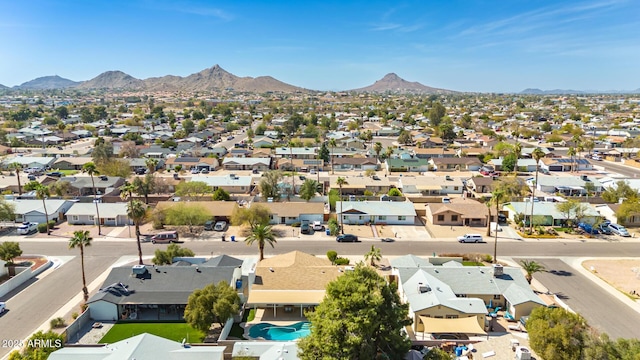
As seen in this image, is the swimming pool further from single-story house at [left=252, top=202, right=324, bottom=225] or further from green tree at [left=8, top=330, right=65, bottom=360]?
single-story house at [left=252, top=202, right=324, bottom=225]

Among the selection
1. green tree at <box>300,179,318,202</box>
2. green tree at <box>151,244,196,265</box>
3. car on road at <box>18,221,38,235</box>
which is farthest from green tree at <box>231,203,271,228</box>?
car on road at <box>18,221,38,235</box>

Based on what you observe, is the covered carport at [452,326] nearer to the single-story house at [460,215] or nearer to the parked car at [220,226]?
the single-story house at [460,215]

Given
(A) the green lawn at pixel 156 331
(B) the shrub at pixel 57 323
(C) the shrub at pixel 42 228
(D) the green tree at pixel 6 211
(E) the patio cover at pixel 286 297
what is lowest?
(A) the green lawn at pixel 156 331

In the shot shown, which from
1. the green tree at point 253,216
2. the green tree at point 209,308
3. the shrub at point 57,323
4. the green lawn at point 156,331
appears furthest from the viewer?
the green tree at point 253,216

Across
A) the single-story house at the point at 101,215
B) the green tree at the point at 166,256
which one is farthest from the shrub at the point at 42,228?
the green tree at the point at 166,256

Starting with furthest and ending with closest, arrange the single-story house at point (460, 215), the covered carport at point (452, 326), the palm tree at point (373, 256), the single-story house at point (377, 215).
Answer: the single-story house at point (377, 215) → the single-story house at point (460, 215) → the palm tree at point (373, 256) → the covered carport at point (452, 326)

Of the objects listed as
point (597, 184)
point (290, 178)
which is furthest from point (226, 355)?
point (597, 184)
